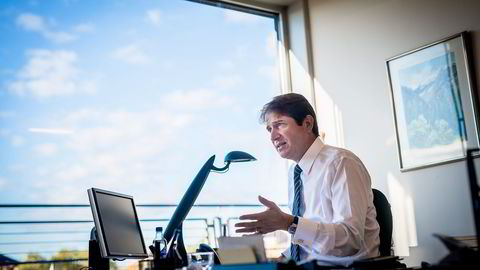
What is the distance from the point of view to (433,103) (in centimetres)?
336

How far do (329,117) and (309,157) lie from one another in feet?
5.88

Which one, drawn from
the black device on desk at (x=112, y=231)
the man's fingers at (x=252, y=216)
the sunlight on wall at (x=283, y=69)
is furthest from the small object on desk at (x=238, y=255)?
the sunlight on wall at (x=283, y=69)

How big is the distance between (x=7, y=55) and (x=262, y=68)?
6.38ft

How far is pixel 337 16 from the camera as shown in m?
4.18

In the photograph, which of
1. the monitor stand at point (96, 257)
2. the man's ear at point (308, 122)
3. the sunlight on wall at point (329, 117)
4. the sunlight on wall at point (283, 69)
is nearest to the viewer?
the monitor stand at point (96, 257)

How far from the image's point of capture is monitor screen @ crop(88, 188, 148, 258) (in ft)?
6.76

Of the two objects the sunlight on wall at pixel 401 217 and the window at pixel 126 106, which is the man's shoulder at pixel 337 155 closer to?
the sunlight on wall at pixel 401 217

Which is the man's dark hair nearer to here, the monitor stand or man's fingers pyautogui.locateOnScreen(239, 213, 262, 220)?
man's fingers pyautogui.locateOnScreen(239, 213, 262, 220)

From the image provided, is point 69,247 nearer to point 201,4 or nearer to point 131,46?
point 131,46

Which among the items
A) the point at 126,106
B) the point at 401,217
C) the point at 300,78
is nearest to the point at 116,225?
the point at 126,106

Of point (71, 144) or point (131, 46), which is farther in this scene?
point (131, 46)

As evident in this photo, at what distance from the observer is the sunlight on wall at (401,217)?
3.44 m

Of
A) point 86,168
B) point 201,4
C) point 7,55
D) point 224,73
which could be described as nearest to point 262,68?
point 224,73

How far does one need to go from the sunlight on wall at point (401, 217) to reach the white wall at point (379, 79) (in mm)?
16
